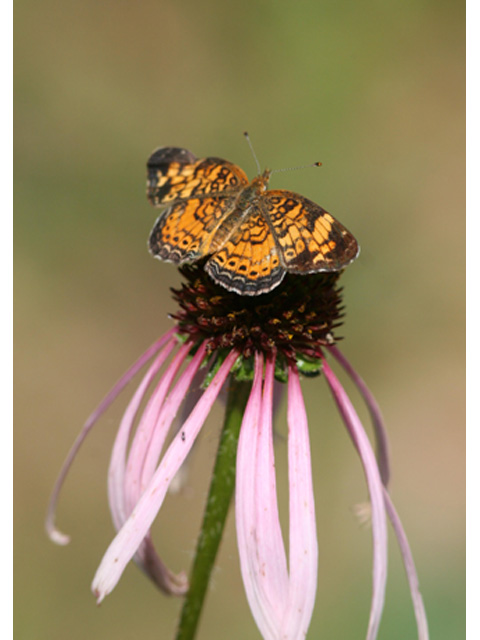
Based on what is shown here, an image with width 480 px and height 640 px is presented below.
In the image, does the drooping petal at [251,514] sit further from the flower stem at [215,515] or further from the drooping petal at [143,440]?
the drooping petal at [143,440]

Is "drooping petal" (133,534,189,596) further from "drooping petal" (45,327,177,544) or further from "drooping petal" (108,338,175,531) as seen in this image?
"drooping petal" (45,327,177,544)

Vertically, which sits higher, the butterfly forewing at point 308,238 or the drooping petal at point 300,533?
the butterfly forewing at point 308,238

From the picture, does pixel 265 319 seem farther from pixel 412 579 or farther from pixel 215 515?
pixel 412 579

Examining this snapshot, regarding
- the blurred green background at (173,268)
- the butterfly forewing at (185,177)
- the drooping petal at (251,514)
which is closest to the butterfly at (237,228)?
the butterfly forewing at (185,177)

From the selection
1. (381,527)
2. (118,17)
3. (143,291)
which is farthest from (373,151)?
(381,527)

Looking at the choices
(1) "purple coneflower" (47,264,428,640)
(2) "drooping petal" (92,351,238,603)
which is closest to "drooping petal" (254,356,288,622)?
(1) "purple coneflower" (47,264,428,640)

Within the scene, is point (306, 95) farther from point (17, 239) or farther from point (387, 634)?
point (387, 634)
